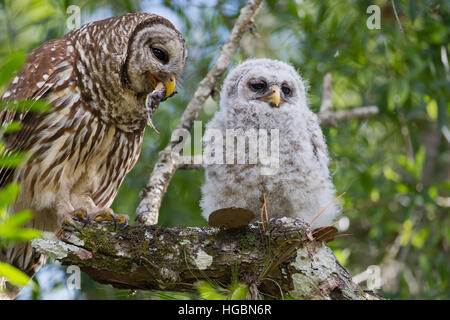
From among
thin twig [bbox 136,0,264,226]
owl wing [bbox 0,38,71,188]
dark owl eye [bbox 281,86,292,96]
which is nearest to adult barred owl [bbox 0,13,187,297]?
owl wing [bbox 0,38,71,188]

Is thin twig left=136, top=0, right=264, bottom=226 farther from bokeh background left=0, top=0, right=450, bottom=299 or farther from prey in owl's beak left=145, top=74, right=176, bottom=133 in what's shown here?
bokeh background left=0, top=0, right=450, bottom=299

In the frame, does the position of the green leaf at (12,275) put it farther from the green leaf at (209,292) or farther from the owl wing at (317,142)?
the owl wing at (317,142)

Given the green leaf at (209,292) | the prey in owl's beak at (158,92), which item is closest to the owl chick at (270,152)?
the prey in owl's beak at (158,92)

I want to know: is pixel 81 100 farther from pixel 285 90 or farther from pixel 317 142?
pixel 317 142

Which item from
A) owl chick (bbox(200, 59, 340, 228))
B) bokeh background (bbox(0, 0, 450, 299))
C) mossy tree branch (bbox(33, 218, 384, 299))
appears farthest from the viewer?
bokeh background (bbox(0, 0, 450, 299))

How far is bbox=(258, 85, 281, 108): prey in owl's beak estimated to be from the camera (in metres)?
2.36

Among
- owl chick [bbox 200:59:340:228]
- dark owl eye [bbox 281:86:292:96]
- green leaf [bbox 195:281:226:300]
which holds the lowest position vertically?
green leaf [bbox 195:281:226:300]

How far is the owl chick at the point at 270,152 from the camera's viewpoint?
7.48ft

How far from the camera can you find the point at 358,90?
422 cm

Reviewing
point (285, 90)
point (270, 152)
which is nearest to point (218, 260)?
point (270, 152)

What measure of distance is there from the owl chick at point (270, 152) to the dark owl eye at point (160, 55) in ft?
1.36

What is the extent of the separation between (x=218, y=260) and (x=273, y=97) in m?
0.97

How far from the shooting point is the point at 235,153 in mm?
2328

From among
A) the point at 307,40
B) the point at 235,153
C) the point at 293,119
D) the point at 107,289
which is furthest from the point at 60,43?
the point at 307,40
